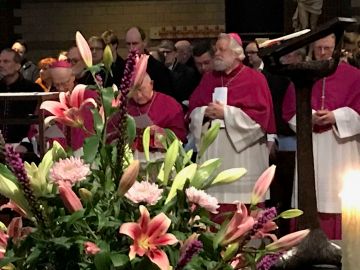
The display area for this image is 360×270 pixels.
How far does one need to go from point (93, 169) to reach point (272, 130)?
5.08 metres

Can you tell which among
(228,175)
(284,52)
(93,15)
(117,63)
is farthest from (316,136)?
(93,15)

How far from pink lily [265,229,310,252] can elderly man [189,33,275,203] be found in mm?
4844

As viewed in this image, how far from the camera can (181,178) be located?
1695mm

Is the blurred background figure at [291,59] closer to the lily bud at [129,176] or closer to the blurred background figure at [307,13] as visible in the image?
the lily bud at [129,176]

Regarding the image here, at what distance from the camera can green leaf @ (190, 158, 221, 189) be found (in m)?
1.71

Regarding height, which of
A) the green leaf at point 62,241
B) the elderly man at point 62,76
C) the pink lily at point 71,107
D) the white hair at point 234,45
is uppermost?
the pink lily at point 71,107

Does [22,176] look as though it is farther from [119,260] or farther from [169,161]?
[169,161]

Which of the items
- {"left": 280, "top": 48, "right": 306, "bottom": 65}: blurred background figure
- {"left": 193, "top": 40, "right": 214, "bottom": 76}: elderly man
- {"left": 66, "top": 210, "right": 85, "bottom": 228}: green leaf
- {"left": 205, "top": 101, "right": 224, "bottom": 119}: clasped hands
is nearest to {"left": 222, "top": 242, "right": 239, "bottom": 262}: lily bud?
{"left": 66, "top": 210, "right": 85, "bottom": 228}: green leaf

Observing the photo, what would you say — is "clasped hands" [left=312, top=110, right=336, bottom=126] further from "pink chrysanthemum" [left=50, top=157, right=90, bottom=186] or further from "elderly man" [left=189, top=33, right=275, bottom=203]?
"pink chrysanthemum" [left=50, top=157, right=90, bottom=186]

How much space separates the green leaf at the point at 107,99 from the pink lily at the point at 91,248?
0.25m

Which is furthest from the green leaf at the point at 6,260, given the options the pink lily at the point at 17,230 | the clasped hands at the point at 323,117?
the clasped hands at the point at 323,117

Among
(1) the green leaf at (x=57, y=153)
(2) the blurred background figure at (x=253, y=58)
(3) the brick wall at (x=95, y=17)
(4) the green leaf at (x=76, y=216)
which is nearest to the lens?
(4) the green leaf at (x=76, y=216)

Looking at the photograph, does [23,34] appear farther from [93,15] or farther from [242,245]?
[242,245]

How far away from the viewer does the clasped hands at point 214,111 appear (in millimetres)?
6438
